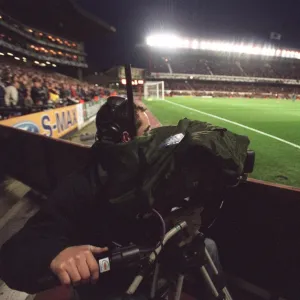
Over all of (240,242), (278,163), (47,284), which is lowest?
(278,163)

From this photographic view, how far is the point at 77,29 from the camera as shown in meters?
58.3

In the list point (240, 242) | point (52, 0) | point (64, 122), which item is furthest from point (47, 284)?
point (52, 0)

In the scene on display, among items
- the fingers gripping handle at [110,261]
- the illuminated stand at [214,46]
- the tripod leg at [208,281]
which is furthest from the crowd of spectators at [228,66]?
the fingers gripping handle at [110,261]

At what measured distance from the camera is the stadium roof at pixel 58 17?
42.7 metres

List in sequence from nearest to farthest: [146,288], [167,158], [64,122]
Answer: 1. [167,158]
2. [146,288]
3. [64,122]

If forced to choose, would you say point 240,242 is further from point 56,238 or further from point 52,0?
point 52,0

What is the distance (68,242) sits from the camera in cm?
121

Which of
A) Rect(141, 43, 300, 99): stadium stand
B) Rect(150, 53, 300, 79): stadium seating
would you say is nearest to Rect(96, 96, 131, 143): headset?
Rect(141, 43, 300, 99): stadium stand

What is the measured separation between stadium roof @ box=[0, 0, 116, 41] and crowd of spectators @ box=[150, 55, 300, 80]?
58.6 ft

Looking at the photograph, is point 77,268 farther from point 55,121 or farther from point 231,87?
point 231,87

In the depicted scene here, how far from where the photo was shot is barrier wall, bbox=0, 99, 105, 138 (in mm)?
7154

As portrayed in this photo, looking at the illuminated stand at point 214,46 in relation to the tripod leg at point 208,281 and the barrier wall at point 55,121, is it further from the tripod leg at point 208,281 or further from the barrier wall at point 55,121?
the tripod leg at point 208,281

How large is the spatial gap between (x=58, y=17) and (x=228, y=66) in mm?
44408

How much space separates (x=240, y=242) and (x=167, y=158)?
1.91 meters
